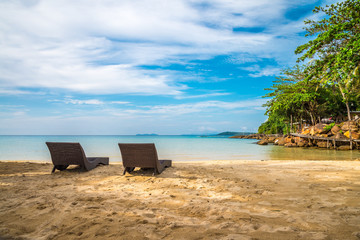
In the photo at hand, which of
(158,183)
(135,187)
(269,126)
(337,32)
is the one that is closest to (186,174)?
(158,183)

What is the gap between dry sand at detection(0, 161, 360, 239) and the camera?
2.77 m

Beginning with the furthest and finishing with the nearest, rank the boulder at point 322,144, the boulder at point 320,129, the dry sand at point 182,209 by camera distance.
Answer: the boulder at point 320,129
the boulder at point 322,144
the dry sand at point 182,209

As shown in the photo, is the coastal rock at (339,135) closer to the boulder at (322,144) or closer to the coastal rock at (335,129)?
the coastal rock at (335,129)

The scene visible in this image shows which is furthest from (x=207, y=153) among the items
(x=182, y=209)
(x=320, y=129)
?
(x=182, y=209)

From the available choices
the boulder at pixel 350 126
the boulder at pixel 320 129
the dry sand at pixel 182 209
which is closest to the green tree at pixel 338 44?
the dry sand at pixel 182 209

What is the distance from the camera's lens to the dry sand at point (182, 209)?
9.08 feet

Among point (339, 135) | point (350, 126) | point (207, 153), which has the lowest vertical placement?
point (207, 153)

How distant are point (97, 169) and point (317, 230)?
258 inches

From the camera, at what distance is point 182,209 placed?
11.8 ft

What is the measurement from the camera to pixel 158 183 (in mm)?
5594

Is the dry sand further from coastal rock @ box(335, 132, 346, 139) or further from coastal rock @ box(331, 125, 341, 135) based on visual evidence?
coastal rock @ box(331, 125, 341, 135)

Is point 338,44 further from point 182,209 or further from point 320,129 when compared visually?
point 320,129

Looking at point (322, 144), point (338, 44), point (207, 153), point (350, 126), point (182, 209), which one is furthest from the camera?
point (322, 144)

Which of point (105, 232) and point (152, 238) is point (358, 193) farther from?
point (105, 232)
